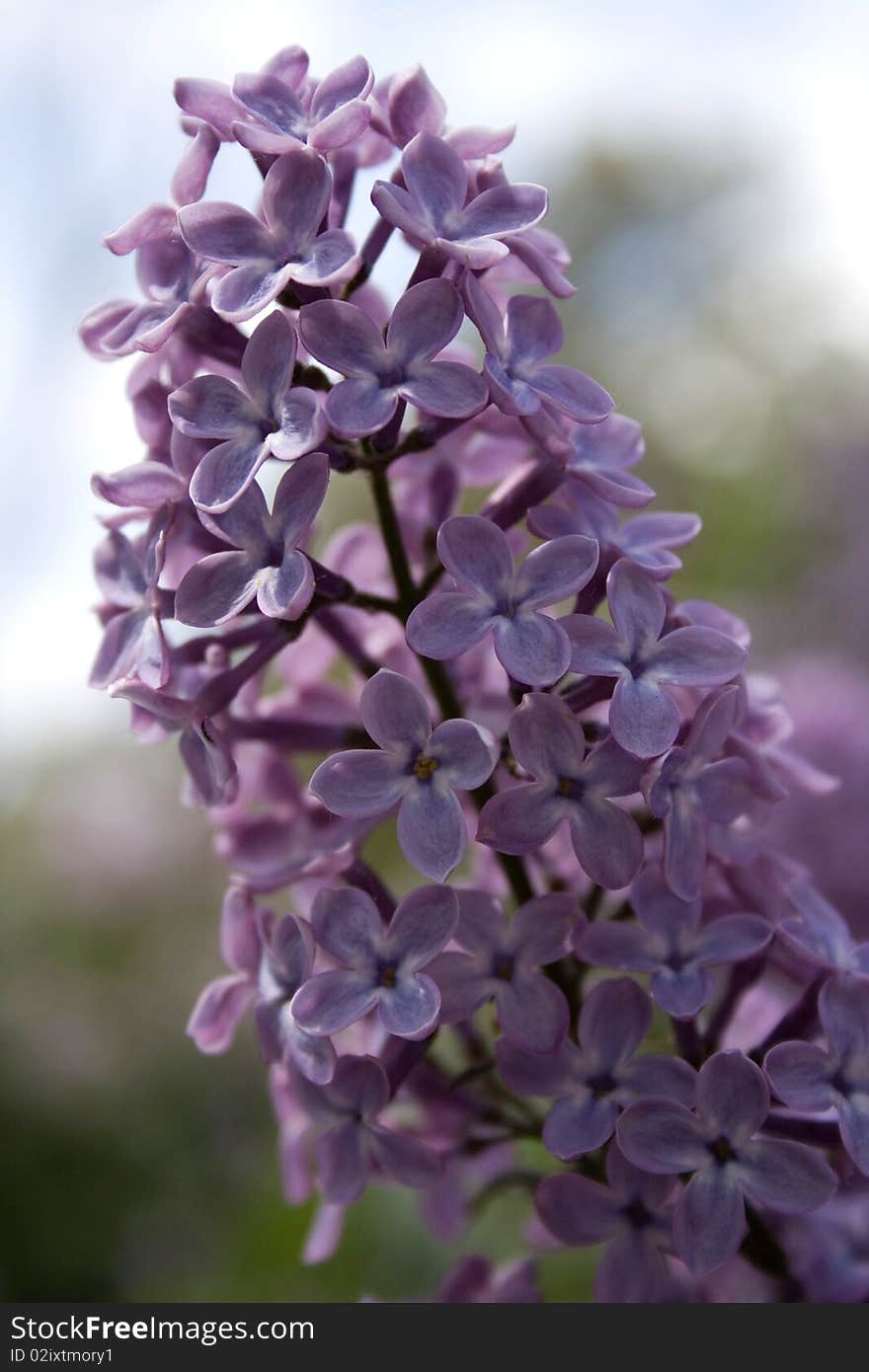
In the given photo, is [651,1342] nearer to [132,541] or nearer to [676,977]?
[676,977]

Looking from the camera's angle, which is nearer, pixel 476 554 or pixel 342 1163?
pixel 476 554

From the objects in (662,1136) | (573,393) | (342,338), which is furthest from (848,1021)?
(342,338)

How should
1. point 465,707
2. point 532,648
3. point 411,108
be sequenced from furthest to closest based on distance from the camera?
point 465,707, point 411,108, point 532,648

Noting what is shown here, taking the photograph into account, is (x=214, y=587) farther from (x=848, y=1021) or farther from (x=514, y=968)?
(x=848, y=1021)

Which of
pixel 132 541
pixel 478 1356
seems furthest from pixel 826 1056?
pixel 132 541

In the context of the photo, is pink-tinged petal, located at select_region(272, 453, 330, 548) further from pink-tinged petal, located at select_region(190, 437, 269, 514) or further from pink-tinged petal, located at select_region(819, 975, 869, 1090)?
pink-tinged petal, located at select_region(819, 975, 869, 1090)

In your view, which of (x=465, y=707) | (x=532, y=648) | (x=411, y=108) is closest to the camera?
(x=532, y=648)

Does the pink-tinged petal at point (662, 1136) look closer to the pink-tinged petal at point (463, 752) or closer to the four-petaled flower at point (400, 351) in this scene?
the pink-tinged petal at point (463, 752)
